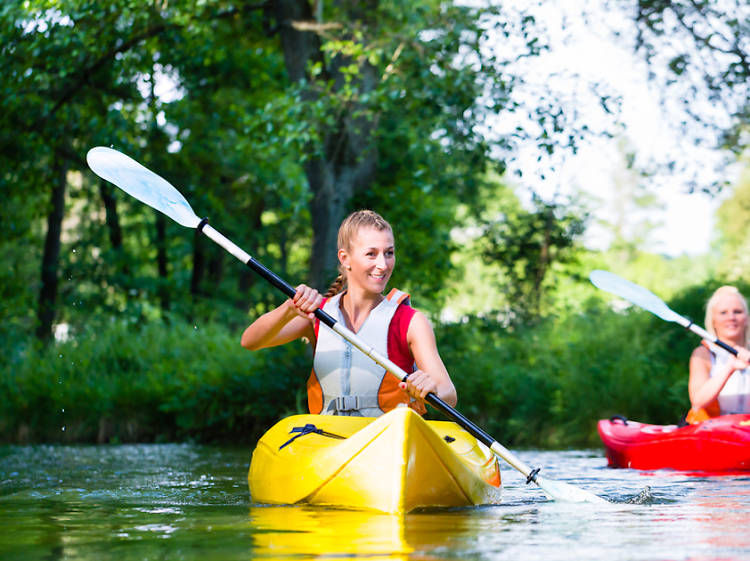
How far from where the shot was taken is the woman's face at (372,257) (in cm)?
443

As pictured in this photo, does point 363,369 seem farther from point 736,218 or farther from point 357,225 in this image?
point 736,218

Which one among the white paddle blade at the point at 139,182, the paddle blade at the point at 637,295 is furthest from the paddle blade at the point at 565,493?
the paddle blade at the point at 637,295

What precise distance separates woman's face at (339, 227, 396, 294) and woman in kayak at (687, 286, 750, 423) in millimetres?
2795

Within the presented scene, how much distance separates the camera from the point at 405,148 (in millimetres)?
15133

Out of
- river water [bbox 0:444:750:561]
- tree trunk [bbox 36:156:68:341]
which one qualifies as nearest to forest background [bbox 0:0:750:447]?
tree trunk [bbox 36:156:68:341]

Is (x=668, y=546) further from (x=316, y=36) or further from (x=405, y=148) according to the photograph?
(x=405, y=148)

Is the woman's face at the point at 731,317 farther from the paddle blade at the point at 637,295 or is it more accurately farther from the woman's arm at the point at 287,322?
the woman's arm at the point at 287,322

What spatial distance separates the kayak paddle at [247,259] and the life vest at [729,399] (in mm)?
2056

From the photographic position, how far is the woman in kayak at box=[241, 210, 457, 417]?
443 centimetres

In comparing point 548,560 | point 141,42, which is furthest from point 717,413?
point 141,42

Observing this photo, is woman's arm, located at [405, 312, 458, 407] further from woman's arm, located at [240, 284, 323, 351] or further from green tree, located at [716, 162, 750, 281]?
green tree, located at [716, 162, 750, 281]

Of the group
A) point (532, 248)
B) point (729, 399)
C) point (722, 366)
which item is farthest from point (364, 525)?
point (532, 248)

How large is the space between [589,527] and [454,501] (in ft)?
2.09

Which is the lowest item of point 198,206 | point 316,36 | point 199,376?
point 199,376
